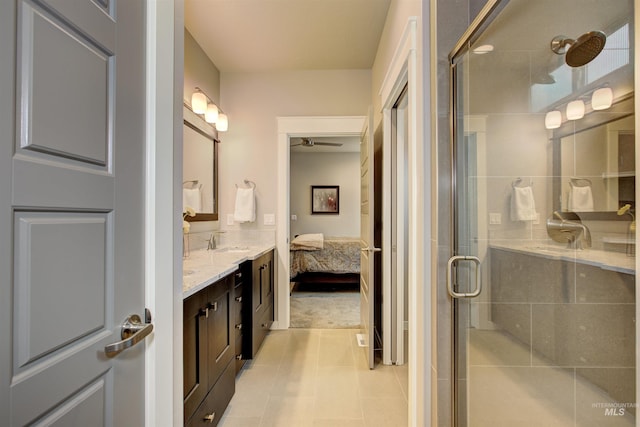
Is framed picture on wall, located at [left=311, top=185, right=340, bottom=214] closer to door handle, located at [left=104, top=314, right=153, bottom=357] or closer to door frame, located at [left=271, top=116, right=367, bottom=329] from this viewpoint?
door frame, located at [left=271, top=116, right=367, bottom=329]

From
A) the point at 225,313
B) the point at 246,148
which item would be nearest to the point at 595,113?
the point at 225,313

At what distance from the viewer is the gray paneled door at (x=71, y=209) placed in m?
0.54

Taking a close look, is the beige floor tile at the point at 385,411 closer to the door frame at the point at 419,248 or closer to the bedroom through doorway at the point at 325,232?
the door frame at the point at 419,248

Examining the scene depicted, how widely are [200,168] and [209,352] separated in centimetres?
186

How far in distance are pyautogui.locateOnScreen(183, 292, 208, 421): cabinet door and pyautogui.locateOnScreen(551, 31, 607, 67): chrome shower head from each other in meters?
1.65

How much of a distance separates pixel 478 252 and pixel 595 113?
0.62m

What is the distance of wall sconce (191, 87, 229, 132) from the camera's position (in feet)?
8.73

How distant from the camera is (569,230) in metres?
0.96

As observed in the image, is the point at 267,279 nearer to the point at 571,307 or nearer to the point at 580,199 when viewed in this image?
the point at 571,307

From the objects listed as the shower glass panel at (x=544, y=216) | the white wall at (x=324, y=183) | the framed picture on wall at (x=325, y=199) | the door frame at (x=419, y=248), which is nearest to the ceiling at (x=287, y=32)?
the door frame at (x=419, y=248)

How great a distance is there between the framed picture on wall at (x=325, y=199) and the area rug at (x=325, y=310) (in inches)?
102

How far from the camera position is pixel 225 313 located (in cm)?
182

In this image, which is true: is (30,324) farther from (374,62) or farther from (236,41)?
(374,62)

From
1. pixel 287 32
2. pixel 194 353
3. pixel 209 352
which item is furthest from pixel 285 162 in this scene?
pixel 194 353
